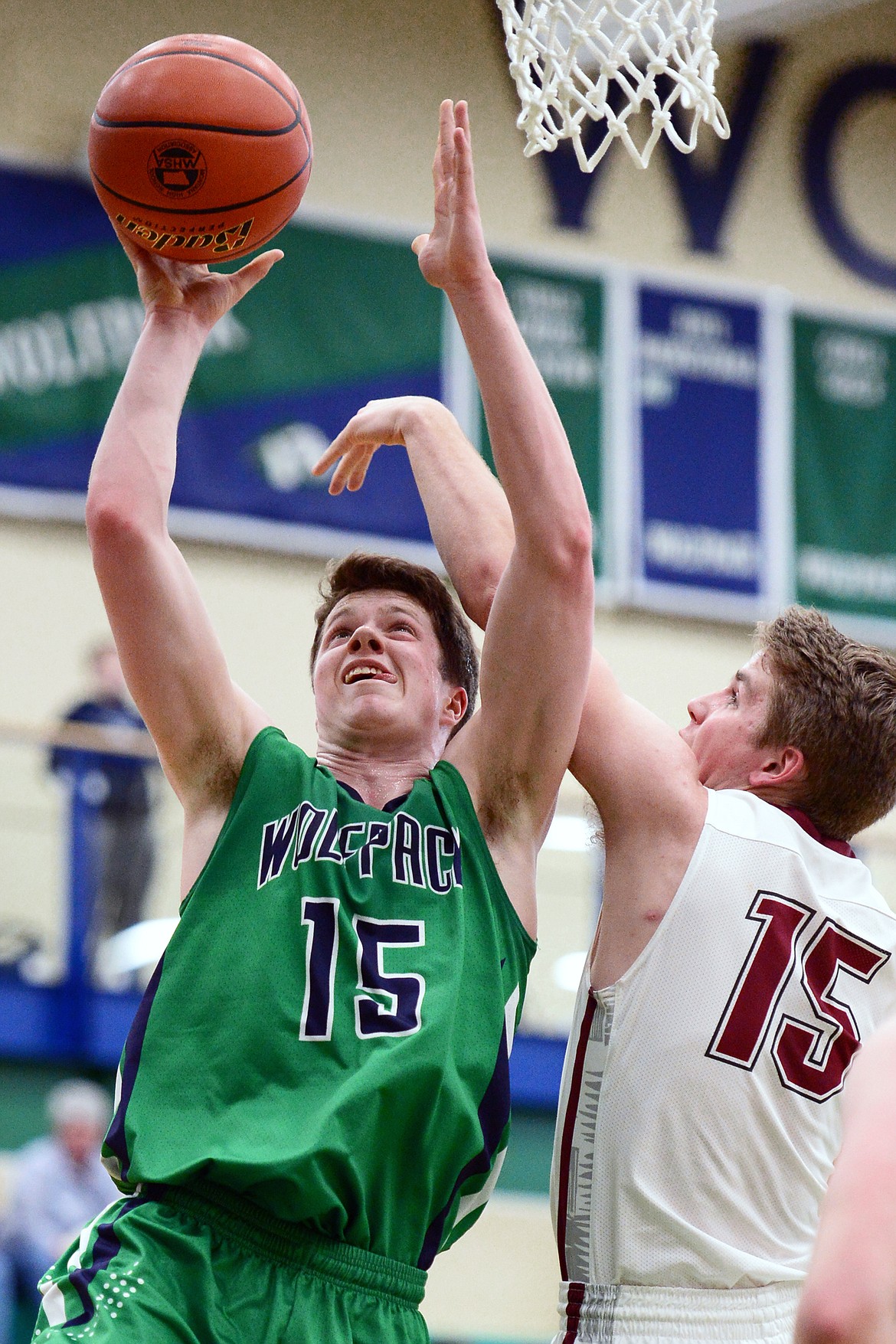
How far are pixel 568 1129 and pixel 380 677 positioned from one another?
1.02 meters

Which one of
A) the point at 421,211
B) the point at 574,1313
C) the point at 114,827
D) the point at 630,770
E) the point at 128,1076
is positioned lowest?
the point at 574,1313

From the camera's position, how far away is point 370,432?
4.79 metres

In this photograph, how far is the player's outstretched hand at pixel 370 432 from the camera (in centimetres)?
471

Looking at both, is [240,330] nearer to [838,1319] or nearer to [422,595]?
[422,595]

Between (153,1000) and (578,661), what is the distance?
1.07 meters

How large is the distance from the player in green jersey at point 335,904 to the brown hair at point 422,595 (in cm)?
1

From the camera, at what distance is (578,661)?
4.00 metres

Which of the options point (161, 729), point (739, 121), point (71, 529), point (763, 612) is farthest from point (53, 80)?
point (161, 729)

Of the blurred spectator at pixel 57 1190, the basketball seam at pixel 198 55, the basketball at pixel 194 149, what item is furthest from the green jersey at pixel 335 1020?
the blurred spectator at pixel 57 1190

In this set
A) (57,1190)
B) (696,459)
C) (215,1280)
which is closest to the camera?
(215,1280)

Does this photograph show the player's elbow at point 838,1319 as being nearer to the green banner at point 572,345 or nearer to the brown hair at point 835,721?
the brown hair at point 835,721

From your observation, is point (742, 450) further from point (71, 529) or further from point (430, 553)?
point (71, 529)

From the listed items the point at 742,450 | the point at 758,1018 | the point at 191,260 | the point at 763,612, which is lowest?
the point at 758,1018

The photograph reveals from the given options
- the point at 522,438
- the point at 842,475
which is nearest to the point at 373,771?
the point at 522,438
